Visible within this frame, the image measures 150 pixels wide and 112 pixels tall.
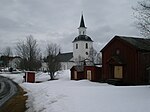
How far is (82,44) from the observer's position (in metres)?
95.5

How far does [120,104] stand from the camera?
11984 millimetres

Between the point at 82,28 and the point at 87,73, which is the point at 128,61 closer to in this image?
the point at 87,73

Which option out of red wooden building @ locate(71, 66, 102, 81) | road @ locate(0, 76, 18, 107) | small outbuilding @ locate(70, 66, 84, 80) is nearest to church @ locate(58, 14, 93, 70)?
small outbuilding @ locate(70, 66, 84, 80)

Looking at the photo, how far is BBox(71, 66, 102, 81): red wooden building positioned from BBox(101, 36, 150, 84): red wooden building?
242cm

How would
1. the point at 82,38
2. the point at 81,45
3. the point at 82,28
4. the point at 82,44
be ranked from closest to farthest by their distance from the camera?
the point at 81,45 < the point at 82,44 < the point at 82,38 < the point at 82,28

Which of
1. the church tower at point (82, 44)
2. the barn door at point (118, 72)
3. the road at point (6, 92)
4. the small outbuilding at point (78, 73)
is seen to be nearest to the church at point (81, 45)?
the church tower at point (82, 44)

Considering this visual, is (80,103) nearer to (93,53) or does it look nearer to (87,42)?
(93,53)

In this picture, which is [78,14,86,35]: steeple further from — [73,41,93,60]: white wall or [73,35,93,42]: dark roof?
[73,41,93,60]: white wall

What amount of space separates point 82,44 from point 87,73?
55212 mm

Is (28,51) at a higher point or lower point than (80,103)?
higher

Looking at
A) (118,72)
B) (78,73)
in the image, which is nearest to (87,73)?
(78,73)

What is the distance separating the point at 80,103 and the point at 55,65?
34074 mm

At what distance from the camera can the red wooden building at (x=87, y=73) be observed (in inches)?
1550

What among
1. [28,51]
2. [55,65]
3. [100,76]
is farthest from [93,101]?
[28,51]
